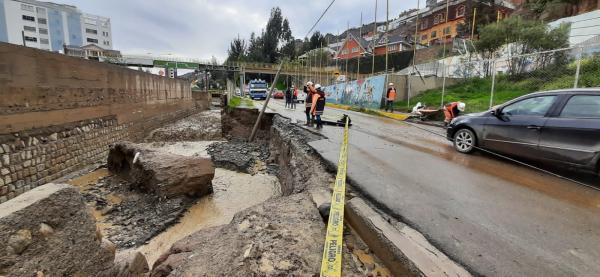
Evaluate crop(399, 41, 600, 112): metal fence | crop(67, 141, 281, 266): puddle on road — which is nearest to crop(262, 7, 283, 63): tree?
crop(399, 41, 600, 112): metal fence

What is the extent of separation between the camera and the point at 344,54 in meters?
61.7

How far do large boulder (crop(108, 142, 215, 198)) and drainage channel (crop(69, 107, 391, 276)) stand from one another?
253 millimetres

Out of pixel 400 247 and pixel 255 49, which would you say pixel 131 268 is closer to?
pixel 400 247

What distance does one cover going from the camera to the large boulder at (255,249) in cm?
264

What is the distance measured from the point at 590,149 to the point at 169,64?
56570mm

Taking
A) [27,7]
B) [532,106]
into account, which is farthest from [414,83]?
[27,7]

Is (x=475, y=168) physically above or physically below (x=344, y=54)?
below

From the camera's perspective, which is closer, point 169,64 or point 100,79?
point 100,79

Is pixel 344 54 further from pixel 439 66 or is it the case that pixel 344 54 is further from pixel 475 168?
pixel 475 168

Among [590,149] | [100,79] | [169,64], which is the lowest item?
[590,149]

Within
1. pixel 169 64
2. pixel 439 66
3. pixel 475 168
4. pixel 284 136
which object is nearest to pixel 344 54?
pixel 169 64

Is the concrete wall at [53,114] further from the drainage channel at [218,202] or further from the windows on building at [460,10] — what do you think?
the windows on building at [460,10]

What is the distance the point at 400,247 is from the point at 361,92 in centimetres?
2229

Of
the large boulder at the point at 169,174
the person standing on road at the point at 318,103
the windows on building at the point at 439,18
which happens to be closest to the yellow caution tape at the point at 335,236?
the large boulder at the point at 169,174
